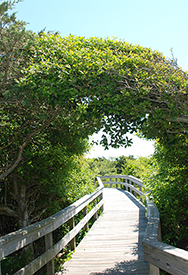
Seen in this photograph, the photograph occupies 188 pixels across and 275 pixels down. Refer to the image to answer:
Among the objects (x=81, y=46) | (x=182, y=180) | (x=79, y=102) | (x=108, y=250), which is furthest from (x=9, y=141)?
(x=182, y=180)

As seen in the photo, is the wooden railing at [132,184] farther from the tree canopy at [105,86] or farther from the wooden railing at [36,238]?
the tree canopy at [105,86]

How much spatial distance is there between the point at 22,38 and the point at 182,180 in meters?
4.02

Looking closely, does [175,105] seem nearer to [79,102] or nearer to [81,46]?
[79,102]

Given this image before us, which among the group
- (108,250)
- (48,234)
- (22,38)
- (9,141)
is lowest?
(108,250)

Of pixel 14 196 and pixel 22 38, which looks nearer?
pixel 22 38

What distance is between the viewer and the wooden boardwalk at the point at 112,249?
166 inches

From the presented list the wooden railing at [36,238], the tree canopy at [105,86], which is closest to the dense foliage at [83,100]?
the tree canopy at [105,86]

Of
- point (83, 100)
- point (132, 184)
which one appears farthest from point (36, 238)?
point (132, 184)

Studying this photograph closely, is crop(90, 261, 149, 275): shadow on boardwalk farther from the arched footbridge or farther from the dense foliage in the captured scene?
the dense foliage

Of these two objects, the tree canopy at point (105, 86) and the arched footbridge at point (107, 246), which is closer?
the arched footbridge at point (107, 246)

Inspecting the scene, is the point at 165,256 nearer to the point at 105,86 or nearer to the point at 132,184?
the point at 105,86

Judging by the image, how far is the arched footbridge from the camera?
106 inches

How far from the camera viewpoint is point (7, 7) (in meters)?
3.46

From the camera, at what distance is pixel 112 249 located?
17.3ft
